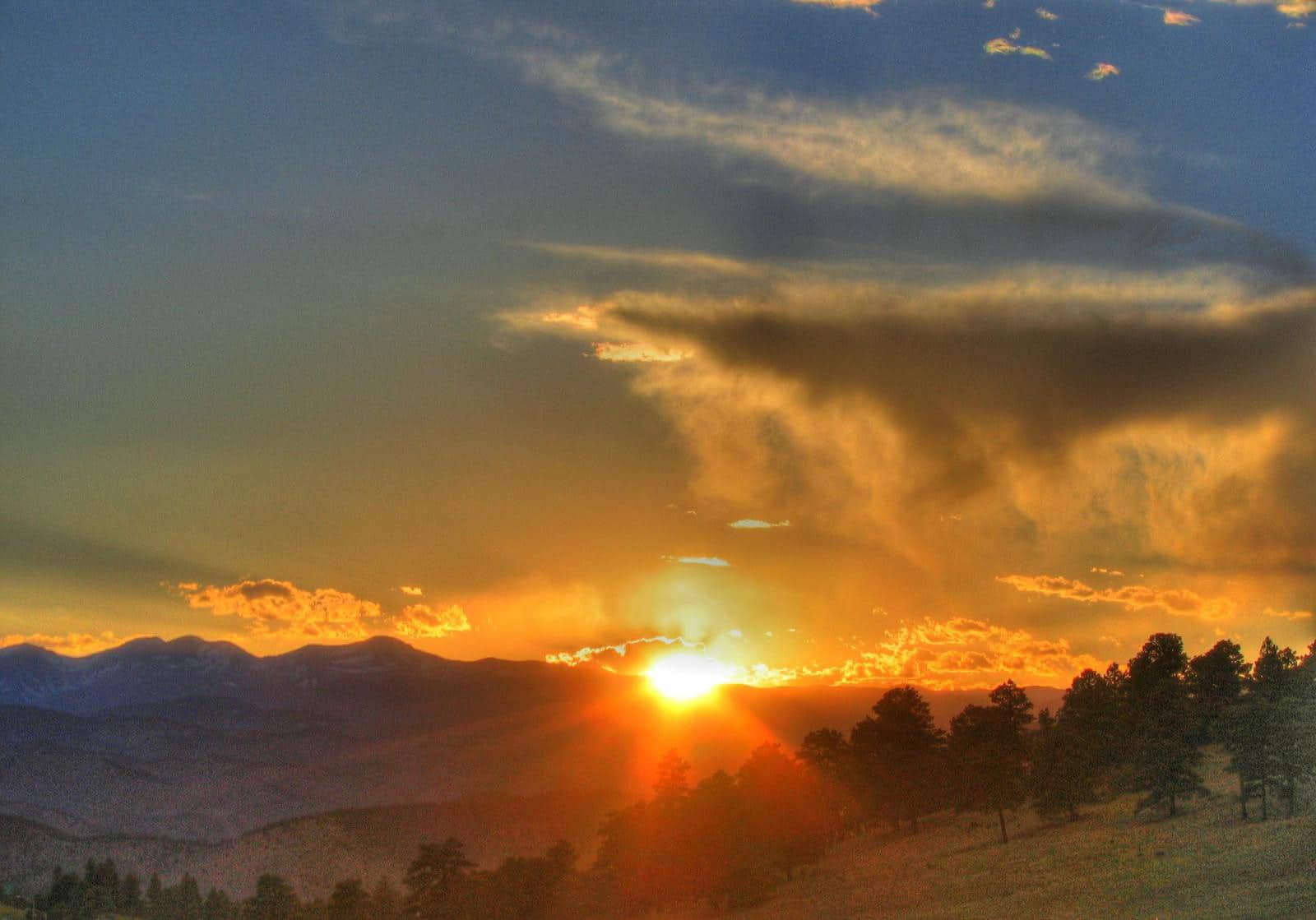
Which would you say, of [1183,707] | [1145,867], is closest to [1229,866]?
[1145,867]

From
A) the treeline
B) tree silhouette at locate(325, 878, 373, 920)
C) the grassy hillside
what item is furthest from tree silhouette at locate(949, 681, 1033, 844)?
tree silhouette at locate(325, 878, 373, 920)

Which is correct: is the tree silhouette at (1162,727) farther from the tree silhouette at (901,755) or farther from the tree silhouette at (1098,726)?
the tree silhouette at (901,755)

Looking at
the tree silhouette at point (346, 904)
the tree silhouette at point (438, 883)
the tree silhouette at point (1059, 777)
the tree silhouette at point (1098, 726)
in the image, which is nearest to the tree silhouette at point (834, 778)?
the tree silhouette at point (1098, 726)

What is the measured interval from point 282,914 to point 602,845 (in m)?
58.6

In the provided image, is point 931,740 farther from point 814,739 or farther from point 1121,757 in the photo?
point 1121,757

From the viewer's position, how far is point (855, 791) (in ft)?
467

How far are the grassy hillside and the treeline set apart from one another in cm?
316

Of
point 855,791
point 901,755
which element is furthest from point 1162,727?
point 855,791

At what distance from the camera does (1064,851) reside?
9038 centimetres

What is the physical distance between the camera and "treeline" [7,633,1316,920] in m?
106

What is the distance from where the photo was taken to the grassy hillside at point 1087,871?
62844mm

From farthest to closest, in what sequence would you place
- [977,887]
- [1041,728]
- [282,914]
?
1. [282,914]
2. [1041,728]
3. [977,887]

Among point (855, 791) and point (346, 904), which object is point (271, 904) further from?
point (855, 791)

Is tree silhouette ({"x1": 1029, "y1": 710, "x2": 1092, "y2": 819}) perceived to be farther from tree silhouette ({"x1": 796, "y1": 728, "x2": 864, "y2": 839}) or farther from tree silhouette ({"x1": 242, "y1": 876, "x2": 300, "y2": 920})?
tree silhouette ({"x1": 242, "y1": 876, "x2": 300, "y2": 920})
